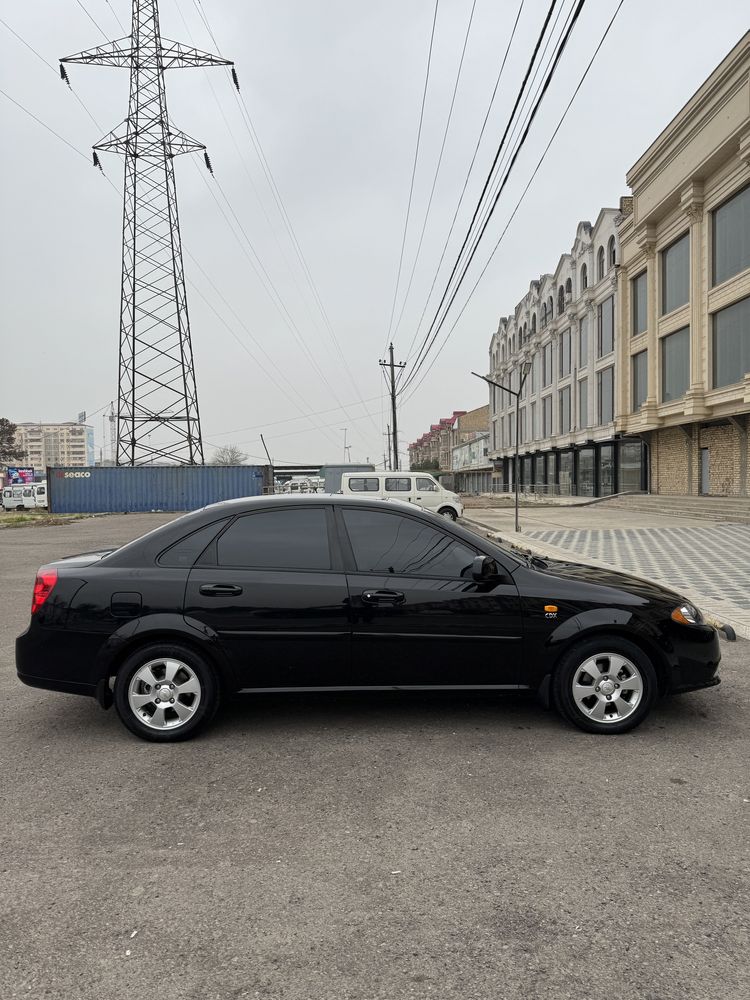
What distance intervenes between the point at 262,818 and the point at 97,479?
133ft

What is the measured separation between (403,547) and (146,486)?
38486mm

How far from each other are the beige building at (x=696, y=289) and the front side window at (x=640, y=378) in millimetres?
59

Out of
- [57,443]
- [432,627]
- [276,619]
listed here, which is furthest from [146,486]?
[57,443]

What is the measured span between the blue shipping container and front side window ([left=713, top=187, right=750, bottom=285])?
82.7ft

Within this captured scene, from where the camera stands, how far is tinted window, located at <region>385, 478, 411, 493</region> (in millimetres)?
22734

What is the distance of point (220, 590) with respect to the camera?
421 cm

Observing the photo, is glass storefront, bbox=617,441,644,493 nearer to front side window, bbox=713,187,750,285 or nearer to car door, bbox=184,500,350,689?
front side window, bbox=713,187,750,285

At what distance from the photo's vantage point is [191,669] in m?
4.14

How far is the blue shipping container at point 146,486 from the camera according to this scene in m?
40.2

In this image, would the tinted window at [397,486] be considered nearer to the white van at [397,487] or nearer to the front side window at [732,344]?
the white van at [397,487]

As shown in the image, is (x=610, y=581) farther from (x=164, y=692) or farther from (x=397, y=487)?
(x=397, y=487)

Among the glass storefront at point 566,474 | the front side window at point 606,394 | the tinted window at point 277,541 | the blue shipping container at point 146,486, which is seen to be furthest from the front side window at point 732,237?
the tinted window at point 277,541

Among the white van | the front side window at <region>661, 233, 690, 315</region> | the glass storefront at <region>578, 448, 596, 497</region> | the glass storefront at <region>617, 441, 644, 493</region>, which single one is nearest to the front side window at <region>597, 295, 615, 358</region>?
the glass storefront at <region>617, 441, 644, 493</region>

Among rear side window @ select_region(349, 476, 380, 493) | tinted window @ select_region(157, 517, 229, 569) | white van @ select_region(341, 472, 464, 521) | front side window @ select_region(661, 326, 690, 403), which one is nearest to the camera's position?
tinted window @ select_region(157, 517, 229, 569)
